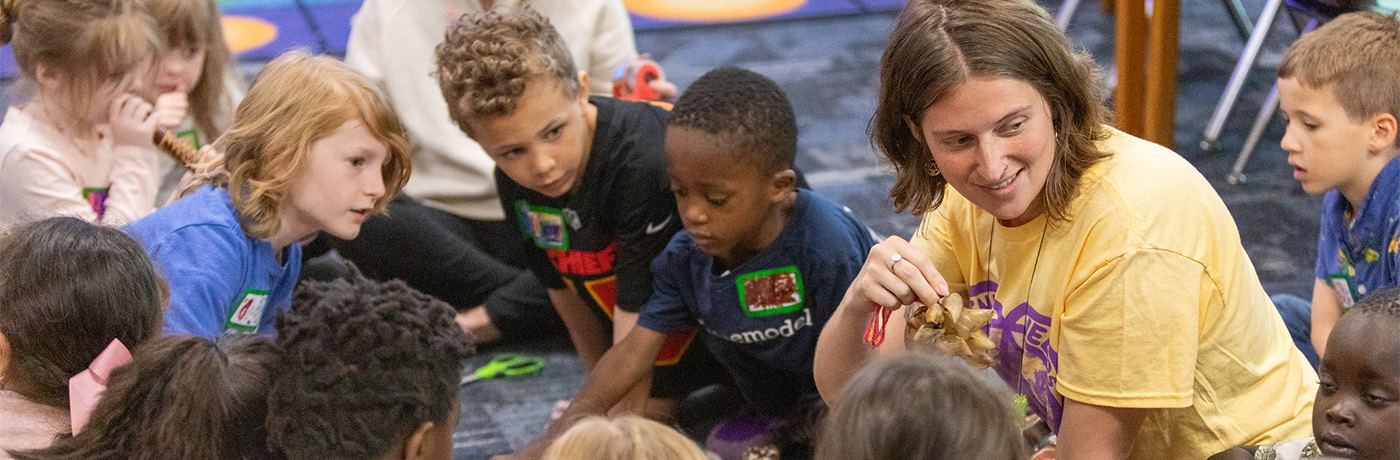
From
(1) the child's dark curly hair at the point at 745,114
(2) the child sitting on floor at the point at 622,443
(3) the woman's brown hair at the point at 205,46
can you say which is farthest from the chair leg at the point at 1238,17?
(2) the child sitting on floor at the point at 622,443

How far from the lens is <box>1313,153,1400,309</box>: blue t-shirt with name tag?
194 centimetres

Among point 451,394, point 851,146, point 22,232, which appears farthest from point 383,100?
point 851,146

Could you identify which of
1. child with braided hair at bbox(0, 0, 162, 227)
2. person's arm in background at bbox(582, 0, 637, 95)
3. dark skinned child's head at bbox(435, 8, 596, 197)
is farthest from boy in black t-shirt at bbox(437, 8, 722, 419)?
child with braided hair at bbox(0, 0, 162, 227)

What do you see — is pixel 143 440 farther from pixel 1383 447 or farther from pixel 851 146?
pixel 851 146

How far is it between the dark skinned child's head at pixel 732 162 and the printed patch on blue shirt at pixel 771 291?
0.14 feet

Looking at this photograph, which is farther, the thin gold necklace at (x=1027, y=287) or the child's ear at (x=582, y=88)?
the child's ear at (x=582, y=88)

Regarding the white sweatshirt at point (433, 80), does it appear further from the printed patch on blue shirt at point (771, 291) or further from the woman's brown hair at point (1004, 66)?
the woman's brown hair at point (1004, 66)

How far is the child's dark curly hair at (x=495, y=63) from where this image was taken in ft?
6.75

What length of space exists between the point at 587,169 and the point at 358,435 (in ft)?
2.93

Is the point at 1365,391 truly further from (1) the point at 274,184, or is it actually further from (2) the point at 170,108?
(2) the point at 170,108

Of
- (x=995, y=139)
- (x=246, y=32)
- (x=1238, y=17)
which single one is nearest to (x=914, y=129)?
(x=995, y=139)

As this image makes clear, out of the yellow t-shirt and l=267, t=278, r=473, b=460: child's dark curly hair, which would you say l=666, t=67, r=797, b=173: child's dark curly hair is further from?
l=267, t=278, r=473, b=460: child's dark curly hair

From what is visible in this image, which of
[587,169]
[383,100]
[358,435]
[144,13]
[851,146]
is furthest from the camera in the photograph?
[851,146]

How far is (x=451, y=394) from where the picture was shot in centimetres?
151
